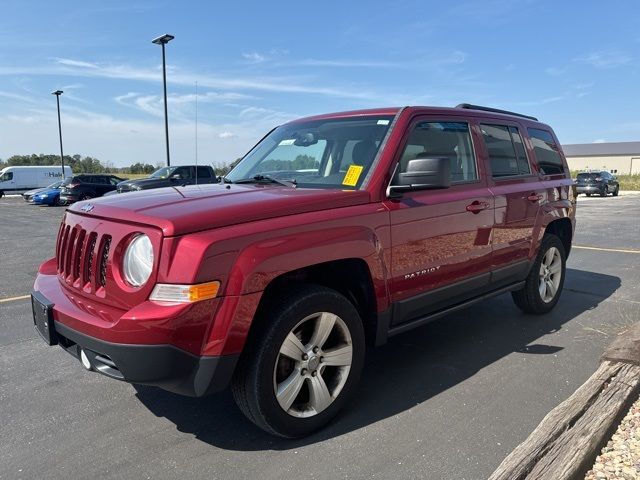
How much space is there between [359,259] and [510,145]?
2433 millimetres

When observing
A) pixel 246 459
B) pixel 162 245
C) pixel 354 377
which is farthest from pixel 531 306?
pixel 162 245

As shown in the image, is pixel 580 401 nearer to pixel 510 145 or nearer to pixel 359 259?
pixel 359 259

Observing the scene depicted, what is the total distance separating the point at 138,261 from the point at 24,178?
42.6 metres

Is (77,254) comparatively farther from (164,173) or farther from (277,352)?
(164,173)

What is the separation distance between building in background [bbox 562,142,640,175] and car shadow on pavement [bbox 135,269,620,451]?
10036cm

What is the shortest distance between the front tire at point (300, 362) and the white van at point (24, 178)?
4071cm

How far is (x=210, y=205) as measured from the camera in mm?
2768

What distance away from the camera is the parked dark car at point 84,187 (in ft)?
78.5

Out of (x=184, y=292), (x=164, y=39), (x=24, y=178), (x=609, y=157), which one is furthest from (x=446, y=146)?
(x=609, y=157)

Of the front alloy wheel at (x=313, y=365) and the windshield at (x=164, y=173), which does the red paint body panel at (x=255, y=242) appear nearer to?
the front alloy wheel at (x=313, y=365)

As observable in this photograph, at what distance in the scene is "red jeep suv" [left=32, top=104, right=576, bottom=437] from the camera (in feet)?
8.11

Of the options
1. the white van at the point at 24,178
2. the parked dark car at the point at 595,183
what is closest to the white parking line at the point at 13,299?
the parked dark car at the point at 595,183

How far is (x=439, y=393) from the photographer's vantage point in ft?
11.4

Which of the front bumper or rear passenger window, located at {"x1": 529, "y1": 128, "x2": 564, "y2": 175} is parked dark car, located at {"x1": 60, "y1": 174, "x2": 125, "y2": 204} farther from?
the front bumper
